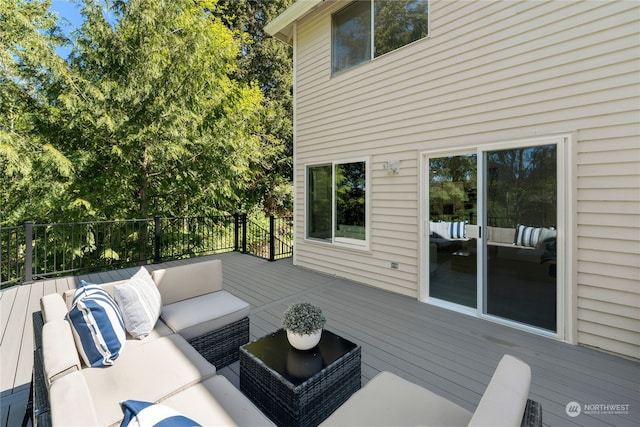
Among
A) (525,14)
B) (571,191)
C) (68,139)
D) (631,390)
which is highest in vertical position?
(525,14)

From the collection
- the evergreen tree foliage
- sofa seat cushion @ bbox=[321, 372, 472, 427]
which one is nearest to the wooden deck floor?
sofa seat cushion @ bbox=[321, 372, 472, 427]

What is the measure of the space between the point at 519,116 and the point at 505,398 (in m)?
3.11

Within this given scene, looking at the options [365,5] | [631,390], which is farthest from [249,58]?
[631,390]

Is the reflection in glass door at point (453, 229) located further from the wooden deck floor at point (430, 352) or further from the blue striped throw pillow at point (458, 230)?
the wooden deck floor at point (430, 352)

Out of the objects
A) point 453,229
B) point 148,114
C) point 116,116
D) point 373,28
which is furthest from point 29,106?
point 453,229

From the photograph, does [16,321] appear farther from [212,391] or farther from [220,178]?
[220,178]

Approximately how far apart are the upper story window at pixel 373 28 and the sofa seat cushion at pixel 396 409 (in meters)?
4.29

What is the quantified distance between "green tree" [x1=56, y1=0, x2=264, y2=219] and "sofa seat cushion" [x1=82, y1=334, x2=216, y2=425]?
5.56m

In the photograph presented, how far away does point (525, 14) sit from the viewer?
307 centimetres

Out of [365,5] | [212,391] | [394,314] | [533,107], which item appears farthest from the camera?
[365,5]

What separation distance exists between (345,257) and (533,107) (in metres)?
3.28

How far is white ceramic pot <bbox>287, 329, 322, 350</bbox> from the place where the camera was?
1.93m

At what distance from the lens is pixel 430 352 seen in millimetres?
2662

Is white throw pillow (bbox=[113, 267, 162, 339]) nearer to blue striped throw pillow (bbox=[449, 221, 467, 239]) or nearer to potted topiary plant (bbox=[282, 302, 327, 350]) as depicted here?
potted topiary plant (bbox=[282, 302, 327, 350])
